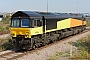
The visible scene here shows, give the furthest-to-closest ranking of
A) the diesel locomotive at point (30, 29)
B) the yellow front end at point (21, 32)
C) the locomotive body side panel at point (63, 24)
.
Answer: the locomotive body side panel at point (63, 24) → the diesel locomotive at point (30, 29) → the yellow front end at point (21, 32)

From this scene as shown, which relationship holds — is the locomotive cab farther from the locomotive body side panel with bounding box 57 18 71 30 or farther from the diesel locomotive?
the locomotive body side panel with bounding box 57 18 71 30

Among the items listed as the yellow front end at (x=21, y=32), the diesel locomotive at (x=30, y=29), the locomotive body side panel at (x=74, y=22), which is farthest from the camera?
the locomotive body side panel at (x=74, y=22)

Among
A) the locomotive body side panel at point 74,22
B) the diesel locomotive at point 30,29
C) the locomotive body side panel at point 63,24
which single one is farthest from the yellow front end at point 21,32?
the locomotive body side panel at point 74,22

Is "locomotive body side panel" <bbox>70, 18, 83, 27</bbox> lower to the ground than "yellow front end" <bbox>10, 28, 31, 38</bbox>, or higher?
lower

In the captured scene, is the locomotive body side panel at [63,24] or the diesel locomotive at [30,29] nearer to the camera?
the diesel locomotive at [30,29]

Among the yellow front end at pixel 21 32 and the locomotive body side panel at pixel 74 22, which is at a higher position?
the yellow front end at pixel 21 32

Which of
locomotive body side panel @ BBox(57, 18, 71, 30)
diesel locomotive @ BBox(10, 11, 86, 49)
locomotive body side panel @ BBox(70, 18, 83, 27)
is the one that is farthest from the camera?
locomotive body side panel @ BBox(70, 18, 83, 27)

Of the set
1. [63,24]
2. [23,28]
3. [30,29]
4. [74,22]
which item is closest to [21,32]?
[23,28]

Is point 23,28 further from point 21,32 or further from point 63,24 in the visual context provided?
point 63,24

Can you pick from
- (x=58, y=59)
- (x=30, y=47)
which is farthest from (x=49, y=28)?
(x=58, y=59)

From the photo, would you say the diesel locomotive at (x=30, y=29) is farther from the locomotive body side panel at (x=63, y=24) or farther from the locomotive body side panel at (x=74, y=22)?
the locomotive body side panel at (x=74, y=22)

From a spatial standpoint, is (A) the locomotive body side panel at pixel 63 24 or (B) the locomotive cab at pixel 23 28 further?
(A) the locomotive body side panel at pixel 63 24

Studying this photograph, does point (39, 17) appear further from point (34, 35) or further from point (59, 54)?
point (59, 54)

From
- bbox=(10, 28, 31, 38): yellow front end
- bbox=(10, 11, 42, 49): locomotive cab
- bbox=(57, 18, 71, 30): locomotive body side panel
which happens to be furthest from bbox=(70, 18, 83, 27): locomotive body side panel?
bbox=(10, 28, 31, 38): yellow front end
